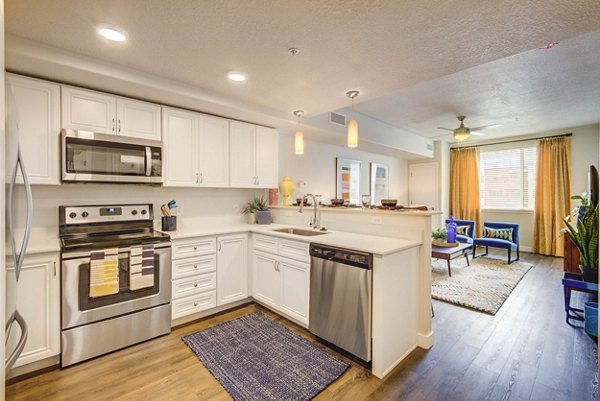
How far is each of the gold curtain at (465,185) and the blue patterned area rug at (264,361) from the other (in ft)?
20.5

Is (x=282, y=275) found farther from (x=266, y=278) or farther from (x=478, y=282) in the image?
(x=478, y=282)

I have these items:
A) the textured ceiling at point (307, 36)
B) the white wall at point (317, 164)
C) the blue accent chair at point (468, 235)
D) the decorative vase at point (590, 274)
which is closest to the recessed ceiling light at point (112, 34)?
the textured ceiling at point (307, 36)

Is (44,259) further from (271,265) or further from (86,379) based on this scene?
(271,265)

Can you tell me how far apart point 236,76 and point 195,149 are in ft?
3.45

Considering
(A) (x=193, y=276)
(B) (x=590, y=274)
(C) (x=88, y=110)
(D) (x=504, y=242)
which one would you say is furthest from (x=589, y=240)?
(C) (x=88, y=110)

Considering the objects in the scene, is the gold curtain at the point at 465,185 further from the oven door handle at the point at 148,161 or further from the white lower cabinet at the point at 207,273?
the oven door handle at the point at 148,161

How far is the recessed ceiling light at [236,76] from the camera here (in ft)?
7.84

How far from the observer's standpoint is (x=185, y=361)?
2.19 metres

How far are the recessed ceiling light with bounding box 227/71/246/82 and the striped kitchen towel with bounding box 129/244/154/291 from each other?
5.59 feet

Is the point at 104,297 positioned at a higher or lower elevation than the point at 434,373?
higher

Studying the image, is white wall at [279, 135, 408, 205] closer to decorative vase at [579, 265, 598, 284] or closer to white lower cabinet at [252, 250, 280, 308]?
white lower cabinet at [252, 250, 280, 308]

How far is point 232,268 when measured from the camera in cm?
311

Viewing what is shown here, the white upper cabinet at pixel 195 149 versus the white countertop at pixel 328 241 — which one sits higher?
the white upper cabinet at pixel 195 149

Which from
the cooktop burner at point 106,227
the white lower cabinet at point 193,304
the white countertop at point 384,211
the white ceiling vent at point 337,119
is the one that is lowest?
the white lower cabinet at point 193,304
